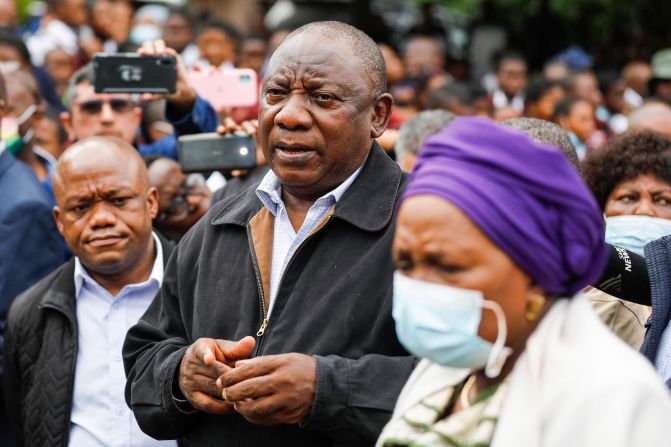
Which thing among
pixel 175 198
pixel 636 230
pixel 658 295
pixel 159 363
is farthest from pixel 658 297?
pixel 175 198

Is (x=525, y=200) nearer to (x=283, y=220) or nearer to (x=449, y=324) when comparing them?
(x=449, y=324)

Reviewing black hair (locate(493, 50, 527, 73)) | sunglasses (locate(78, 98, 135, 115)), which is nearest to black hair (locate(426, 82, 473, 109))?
sunglasses (locate(78, 98, 135, 115))

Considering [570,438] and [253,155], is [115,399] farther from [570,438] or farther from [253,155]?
[570,438]

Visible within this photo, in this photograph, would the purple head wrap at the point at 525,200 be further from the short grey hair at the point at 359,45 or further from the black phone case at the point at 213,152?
the black phone case at the point at 213,152

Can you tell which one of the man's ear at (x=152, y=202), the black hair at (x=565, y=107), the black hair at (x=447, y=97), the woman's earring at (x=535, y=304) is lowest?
the black hair at (x=565, y=107)

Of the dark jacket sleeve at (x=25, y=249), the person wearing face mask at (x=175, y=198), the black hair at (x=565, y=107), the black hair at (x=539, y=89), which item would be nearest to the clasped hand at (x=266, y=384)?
the dark jacket sleeve at (x=25, y=249)

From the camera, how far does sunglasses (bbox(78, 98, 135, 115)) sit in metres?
6.11

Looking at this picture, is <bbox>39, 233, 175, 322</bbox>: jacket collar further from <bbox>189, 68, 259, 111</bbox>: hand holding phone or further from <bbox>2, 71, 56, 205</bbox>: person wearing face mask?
<bbox>2, 71, 56, 205</bbox>: person wearing face mask

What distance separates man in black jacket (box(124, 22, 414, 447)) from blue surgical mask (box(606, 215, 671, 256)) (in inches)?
48.8

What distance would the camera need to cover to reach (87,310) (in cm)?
429

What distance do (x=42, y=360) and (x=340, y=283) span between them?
1.74m

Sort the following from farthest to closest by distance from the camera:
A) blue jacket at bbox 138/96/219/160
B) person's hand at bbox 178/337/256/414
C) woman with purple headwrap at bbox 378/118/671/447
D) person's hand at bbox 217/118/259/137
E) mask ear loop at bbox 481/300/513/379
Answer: blue jacket at bbox 138/96/219/160, person's hand at bbox 217/118/259/137, person's hand at bbox 178/337/256/414, mask ear loop at bbox 481/300/513/379, woman with purple headwrap at bbox 378/118/671/447

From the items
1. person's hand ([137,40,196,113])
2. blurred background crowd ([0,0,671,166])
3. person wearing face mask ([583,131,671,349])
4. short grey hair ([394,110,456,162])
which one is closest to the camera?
person wearing face mask ([583,131,671,349])

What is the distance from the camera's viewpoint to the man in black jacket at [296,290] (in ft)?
9.32
